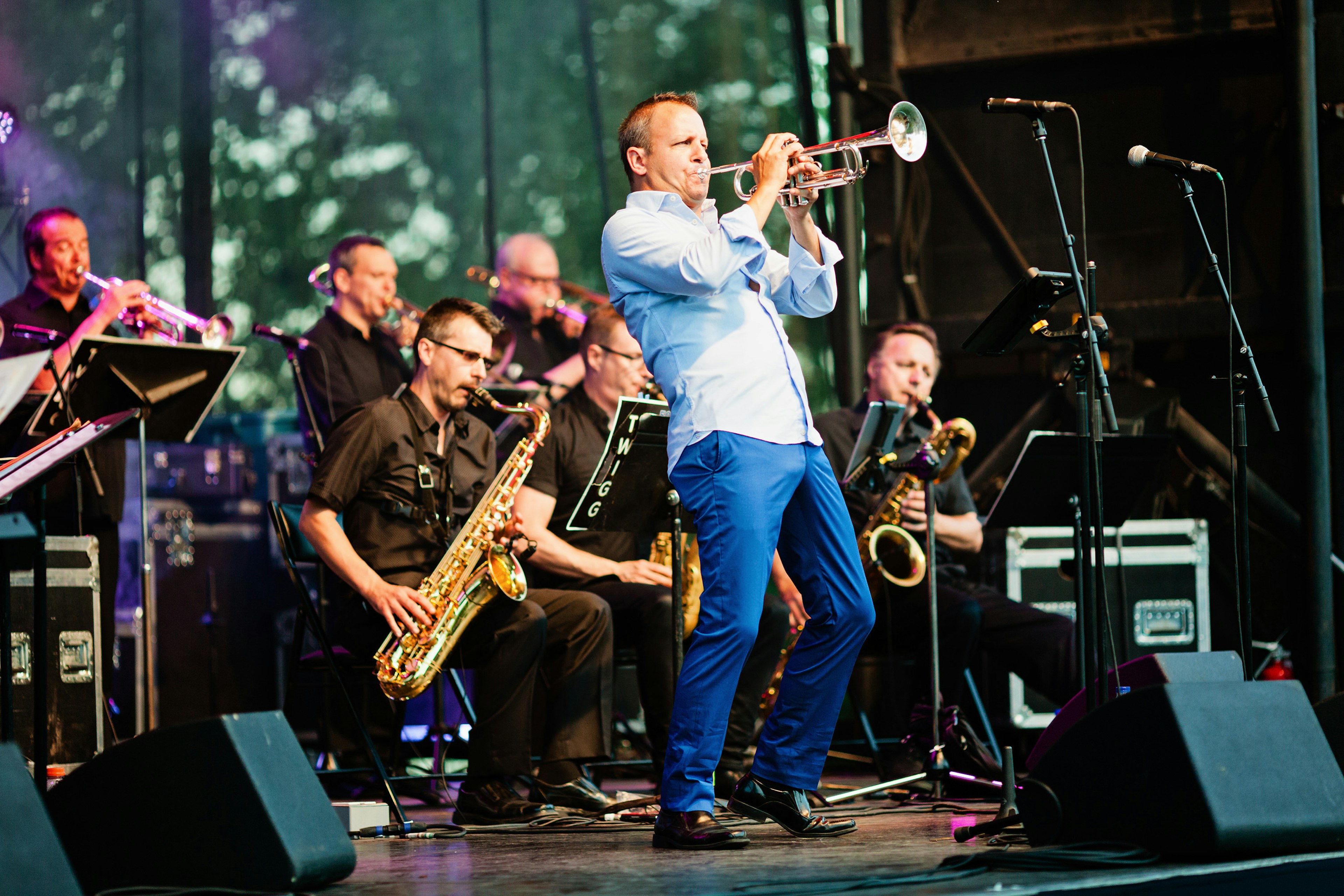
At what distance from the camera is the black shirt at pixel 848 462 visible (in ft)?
16.3

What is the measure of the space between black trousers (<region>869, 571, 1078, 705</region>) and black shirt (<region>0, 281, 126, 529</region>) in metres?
2.76

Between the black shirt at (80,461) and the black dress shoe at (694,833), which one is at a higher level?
the black shirt at (80,461)

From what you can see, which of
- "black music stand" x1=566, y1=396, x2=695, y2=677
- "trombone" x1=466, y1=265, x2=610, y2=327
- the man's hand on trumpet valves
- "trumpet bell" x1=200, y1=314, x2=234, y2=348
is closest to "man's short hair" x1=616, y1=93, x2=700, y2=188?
"black music stand" x1=566, y1=396, x2=695, y2=677

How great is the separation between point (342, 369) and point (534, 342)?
1.12 metres

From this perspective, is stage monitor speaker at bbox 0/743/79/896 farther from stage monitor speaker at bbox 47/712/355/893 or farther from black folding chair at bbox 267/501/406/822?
black folding chair at bbox 267/501/406/822

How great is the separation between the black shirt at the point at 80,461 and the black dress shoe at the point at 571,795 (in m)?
2.00

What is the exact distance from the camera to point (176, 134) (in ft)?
24.7

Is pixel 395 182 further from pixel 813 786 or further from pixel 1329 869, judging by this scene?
pixel 1329 869

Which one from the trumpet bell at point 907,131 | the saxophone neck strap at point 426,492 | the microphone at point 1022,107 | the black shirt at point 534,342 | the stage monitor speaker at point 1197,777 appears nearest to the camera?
the stage monitor speaker at point 1197,777

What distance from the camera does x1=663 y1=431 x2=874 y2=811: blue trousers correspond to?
298cm

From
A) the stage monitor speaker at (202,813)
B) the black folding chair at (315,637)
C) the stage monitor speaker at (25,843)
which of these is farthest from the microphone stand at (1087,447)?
the stage monitor speaker at (25,843)

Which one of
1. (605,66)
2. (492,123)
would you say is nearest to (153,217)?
(492,123)

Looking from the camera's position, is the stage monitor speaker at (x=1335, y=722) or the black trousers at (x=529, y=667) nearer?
the stage monitor speaker at (x=1335, y=722)

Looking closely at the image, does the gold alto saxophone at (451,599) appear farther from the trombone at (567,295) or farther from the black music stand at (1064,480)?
the trombone at (567,295)
